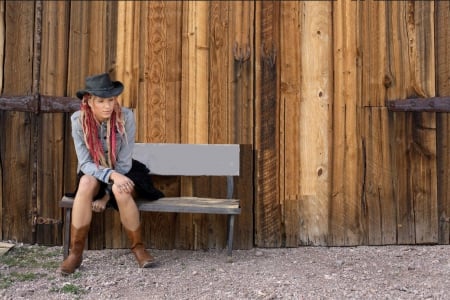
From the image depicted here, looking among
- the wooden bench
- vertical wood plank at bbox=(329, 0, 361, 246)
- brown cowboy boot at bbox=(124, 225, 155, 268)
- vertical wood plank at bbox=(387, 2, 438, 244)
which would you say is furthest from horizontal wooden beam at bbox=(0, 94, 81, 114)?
vertical wood plank at bbox=(387, 2, 438, 244)

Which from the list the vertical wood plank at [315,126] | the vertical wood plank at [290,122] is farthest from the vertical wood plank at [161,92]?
the vertical wood plank at [315,126]

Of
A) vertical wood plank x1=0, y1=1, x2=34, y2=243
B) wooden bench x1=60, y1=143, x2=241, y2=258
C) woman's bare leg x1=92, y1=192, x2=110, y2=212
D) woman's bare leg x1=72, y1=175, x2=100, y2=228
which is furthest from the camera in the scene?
vertical wood plank x1=0, y1=1, x2=34, y2=243

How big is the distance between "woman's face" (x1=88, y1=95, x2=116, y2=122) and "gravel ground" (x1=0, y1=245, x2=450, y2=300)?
3.58ft

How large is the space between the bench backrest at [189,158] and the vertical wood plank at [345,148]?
0.84m

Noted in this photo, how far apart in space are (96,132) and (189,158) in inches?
31.4

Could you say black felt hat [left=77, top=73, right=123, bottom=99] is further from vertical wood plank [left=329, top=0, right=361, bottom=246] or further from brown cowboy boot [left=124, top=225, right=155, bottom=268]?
vertical wood plank [left=329, top=0, right=361, bottom=246]

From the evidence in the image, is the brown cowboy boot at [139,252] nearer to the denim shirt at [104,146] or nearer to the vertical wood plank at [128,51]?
the denim shirt at [104,146]

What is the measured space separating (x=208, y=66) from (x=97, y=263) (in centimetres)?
176

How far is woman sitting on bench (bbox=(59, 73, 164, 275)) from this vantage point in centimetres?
343

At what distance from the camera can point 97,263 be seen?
148 inches

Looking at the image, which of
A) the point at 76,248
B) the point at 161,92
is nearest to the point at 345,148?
the point at 161,92

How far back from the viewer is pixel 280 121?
412 cm

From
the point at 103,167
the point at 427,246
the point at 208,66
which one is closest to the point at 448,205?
the point at 427,246

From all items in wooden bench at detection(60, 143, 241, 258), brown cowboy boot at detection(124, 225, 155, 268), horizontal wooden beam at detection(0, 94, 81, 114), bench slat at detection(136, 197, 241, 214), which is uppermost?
horizontal wooden beam at detection(0, 94, 81, 114)
